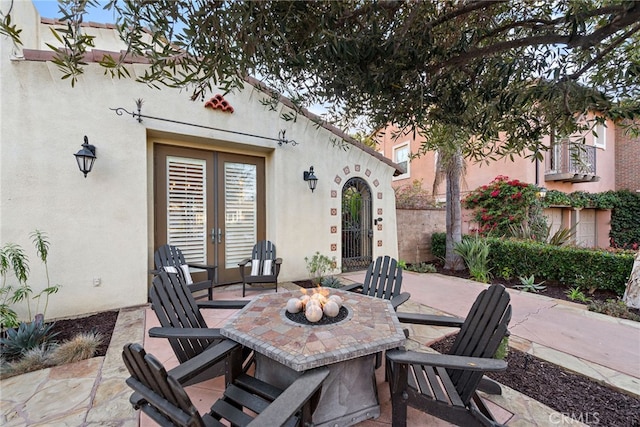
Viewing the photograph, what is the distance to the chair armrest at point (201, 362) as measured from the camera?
1668mm

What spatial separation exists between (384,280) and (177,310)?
98.7 inches

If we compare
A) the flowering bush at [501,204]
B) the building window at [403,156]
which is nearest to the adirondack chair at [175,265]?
the flowering bush at [501,204]

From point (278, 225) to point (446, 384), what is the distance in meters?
4.51

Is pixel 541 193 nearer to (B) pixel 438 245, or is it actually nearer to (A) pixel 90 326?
(B) pixel 438 245

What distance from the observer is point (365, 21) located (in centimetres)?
237

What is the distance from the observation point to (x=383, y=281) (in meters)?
3.65

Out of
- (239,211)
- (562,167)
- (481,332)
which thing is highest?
(562,167)

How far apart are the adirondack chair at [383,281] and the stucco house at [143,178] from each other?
275cm

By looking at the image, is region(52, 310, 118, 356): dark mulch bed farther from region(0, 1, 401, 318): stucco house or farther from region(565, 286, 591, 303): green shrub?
region(565, 286, 591, 303): green shrub

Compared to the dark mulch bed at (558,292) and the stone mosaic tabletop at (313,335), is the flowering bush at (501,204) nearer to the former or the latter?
the dark mulch bed at (558,292)

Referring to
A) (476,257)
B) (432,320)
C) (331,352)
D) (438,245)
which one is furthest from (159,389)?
(438,245)

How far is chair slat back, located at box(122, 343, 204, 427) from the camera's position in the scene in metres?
1.22

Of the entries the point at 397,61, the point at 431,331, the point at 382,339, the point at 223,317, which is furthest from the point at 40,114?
the point at 431,331

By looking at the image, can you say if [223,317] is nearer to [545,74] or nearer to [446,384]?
[446,384]
